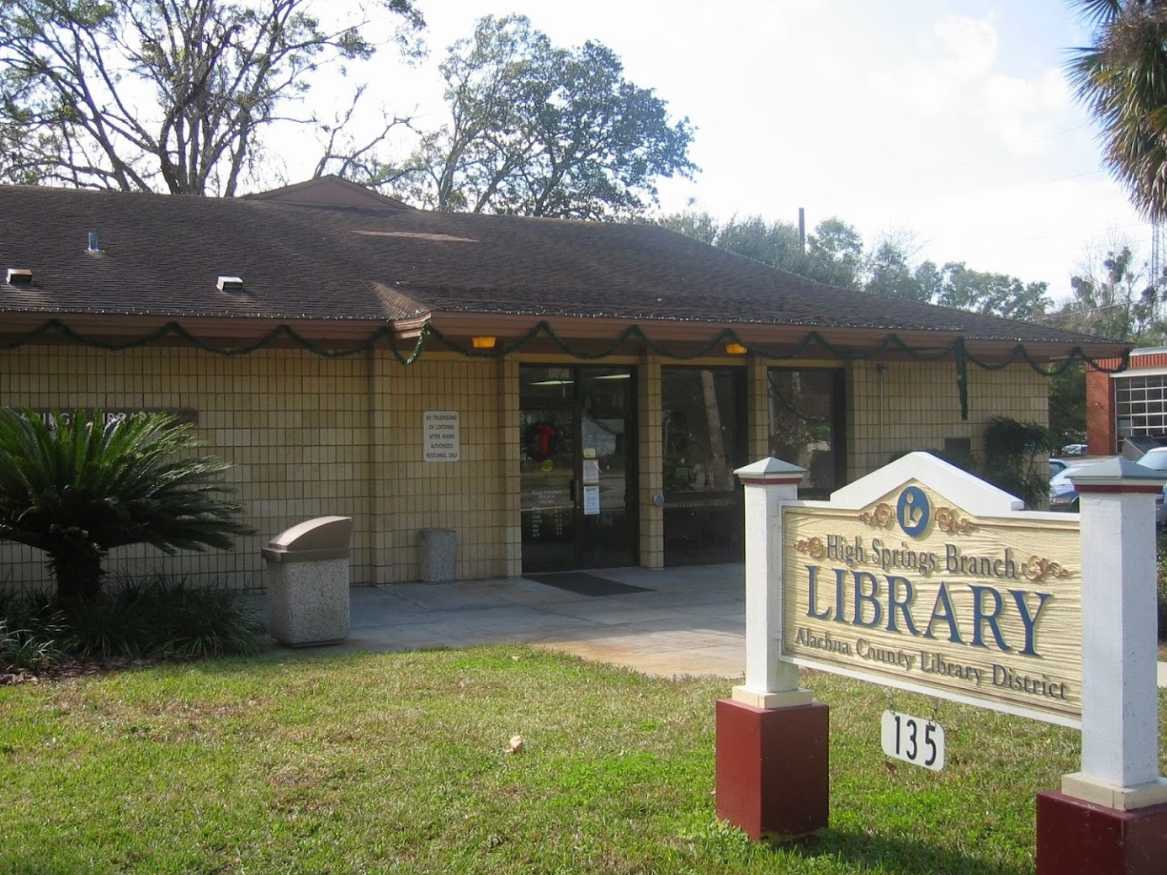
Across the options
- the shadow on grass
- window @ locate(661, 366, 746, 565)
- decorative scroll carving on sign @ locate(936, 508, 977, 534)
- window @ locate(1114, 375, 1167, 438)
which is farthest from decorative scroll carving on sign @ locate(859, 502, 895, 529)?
window @ locate(1114, 375, 1167, 438)

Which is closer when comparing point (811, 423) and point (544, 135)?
point (811, 423)

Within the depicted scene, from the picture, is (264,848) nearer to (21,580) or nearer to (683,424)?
(21,580)

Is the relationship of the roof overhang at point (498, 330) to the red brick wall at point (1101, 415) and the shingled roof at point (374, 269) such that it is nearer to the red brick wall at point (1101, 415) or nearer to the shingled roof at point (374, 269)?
the shingled roof at point (374, 269)

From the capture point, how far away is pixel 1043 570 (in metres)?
4.12

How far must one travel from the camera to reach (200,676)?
8.40m

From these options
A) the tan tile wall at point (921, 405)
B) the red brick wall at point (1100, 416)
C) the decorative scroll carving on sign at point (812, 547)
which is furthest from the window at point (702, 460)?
the red brick wall at point (1100, 416)

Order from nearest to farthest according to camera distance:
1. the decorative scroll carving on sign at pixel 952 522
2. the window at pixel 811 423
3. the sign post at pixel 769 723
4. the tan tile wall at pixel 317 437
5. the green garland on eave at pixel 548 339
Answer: the decorative scroll carving on sign at pixel 952 522 → the sign post at pixel 769 723 → the green garland on eave at pixel 548 339 → the tan tile wall at pixel 317 437 → the window at pixel 811 423

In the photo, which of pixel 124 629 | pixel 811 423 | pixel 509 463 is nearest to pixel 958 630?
pixel 124 629

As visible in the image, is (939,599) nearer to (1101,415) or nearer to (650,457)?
(650,457)

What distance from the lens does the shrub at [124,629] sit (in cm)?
896

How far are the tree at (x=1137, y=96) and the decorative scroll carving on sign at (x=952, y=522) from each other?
10.5 m

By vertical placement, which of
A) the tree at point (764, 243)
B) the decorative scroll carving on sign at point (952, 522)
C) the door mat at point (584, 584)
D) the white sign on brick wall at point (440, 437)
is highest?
Result: the tree at point (764, 243)

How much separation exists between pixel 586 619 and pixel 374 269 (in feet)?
19.1

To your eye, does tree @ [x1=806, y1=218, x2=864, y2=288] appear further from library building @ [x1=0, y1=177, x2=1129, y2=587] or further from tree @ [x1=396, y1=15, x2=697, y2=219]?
library building @ [x1=0, y1=177, x2=1129, y2=587]
